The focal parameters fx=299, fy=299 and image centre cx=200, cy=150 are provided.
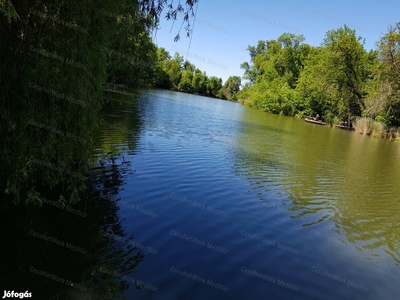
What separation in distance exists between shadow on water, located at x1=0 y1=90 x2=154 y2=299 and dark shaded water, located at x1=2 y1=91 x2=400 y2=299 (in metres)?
0.01

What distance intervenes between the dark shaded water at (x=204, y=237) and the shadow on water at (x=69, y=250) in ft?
0.05

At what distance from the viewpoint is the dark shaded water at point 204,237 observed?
150 inches

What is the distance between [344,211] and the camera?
24.8ft

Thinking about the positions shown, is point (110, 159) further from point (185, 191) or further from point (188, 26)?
point (188, 26)

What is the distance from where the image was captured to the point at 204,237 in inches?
202

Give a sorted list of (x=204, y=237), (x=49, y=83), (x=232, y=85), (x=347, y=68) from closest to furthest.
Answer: (x=49, y=83) → (x=204, y=237) → (x=347, y=68) → (x=232, y=85)

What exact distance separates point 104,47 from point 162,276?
3602mm

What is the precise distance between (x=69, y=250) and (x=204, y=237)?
2123 mm

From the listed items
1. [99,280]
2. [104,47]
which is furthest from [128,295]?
[104,47]

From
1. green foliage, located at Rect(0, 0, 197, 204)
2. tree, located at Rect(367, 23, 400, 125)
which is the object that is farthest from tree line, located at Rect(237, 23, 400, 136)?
green foliage, located at Rect(0, 0, 197, 204)

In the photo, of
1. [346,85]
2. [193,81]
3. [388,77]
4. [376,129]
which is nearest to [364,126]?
[376,129]

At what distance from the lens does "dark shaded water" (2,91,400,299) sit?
3.81 metres

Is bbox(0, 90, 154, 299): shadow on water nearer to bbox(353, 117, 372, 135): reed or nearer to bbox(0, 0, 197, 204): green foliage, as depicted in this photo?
bbox(0, 0, 197, 204): green foliage

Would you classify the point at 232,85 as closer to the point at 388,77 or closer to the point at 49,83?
the point at 388,77
